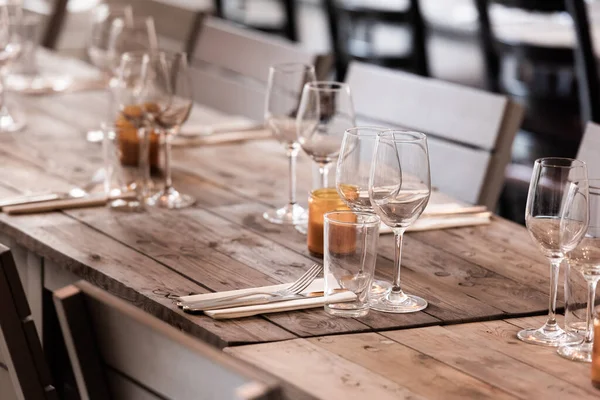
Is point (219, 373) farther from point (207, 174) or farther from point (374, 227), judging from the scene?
point (207, 174)

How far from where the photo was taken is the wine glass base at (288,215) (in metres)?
1.88

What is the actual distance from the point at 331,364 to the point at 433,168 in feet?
4.28

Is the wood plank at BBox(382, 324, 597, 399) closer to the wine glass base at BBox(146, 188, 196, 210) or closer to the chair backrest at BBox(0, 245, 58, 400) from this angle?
the chair backrest at BBox(0, 245, 58, 400)

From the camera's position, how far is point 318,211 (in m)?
1.67

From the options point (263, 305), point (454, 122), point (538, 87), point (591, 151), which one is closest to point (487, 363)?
point (263, 305)

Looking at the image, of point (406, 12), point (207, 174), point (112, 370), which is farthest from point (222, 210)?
point (406, 12)

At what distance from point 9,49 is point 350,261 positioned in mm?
1635

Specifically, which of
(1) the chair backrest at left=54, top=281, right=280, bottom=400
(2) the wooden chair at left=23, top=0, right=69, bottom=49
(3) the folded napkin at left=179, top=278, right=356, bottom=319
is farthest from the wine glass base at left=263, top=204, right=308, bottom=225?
(2) the wooden chair at left=23, top=0, right=69, bottom=49

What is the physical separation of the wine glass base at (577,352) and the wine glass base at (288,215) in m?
0.66

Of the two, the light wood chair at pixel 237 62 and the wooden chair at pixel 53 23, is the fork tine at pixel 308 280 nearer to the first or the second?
the light wood chair at pixel 237 62

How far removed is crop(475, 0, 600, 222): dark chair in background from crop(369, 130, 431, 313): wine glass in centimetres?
219

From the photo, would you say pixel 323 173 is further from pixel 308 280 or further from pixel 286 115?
pixel 308 280

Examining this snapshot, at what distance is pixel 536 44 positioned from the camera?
3.83 metres

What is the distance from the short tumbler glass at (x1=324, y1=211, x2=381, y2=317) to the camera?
1.40 metres
